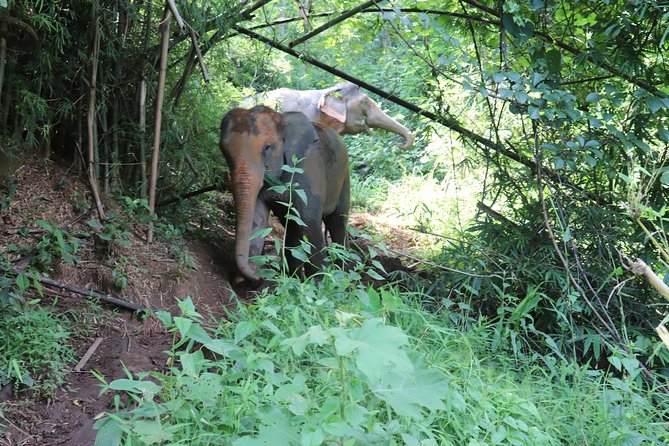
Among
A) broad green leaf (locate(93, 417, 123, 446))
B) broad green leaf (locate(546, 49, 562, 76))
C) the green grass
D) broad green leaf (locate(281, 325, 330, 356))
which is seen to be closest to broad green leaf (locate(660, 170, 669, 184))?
broad green leaf (locate(546, 49, 562, 76))

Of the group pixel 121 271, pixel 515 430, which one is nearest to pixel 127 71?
pixel 121 271

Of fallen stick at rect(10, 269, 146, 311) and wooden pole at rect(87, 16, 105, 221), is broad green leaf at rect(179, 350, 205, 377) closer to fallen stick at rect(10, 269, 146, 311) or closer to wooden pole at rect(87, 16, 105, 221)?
fallen stick at rect(10, 269, 146, 311)

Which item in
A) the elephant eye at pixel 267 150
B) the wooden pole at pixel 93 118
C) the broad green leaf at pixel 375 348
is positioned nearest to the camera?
the broad green leaf at pixel 375 348

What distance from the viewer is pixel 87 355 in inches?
140

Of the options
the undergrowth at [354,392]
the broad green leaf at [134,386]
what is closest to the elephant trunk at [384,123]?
the undergrowth at [354,392]

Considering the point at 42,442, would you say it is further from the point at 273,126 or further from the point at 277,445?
the point at 273,126

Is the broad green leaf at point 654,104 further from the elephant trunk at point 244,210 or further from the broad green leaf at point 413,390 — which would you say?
the broad green leaf at point 413,390

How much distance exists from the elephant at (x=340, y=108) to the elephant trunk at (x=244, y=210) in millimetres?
2597

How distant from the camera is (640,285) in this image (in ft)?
16.0

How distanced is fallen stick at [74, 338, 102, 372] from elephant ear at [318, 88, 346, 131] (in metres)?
4.16

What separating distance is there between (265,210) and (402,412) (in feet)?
10.6

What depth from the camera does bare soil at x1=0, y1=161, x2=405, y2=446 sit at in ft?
10.1

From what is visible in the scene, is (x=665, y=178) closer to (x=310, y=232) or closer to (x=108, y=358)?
(x=310, y=232)

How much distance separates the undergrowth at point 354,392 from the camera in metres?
1.95
